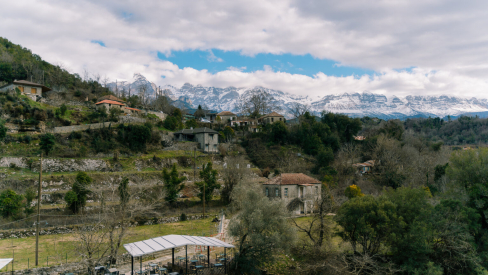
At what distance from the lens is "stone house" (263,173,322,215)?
32.9 meters

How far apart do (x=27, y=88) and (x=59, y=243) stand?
36847 mm

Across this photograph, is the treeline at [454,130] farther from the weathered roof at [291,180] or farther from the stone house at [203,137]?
the weathered roof at [291,180]

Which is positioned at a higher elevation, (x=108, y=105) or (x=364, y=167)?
(x=108, y=105)

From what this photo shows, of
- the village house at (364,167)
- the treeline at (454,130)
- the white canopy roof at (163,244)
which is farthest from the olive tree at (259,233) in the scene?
the treeline at (454,130)

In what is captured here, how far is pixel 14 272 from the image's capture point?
15508mm

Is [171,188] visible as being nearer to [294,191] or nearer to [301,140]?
[294,191]

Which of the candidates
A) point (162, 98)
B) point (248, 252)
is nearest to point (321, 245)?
point (248, 252)

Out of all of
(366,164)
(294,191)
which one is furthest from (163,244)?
(366,164)

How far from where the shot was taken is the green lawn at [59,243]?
17.3 m

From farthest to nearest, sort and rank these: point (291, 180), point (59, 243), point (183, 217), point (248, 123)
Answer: point (248, 123), point (291, 180), point (183, 217), point (59, 243)

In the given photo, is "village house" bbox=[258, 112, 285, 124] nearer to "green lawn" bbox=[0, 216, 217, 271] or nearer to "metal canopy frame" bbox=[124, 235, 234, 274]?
"green lawn" bbox=[0, 216, 217, 271]

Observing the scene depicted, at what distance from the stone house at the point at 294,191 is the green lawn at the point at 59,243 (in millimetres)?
8574

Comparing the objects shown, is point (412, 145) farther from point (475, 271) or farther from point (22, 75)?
point (22, 75)

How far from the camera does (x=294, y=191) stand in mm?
33531
